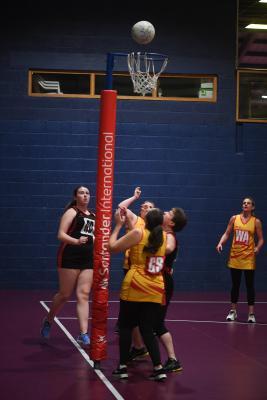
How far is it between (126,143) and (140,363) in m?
7.74

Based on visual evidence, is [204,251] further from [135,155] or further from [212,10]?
[212,10]

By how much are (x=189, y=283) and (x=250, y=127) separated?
3481 millimetres

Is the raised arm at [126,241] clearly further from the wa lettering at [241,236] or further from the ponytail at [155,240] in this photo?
the wa lettering at [241,236]

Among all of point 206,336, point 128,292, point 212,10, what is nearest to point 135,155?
point 212,10

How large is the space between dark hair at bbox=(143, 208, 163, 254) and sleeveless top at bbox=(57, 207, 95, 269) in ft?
6.67

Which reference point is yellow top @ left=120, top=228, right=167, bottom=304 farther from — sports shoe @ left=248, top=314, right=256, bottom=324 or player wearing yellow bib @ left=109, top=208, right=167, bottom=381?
sports shoe @ left=248, top=314, right=256, bottom=324

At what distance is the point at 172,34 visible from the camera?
16297 mm

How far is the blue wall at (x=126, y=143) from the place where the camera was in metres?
15.8

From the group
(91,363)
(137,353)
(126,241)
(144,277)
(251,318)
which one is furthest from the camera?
(251,318)

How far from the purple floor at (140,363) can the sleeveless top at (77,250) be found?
104cm

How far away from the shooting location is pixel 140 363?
892 centimetres

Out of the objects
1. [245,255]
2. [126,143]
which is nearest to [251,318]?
[245,255]

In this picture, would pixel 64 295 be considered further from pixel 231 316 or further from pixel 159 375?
pixel 231 316

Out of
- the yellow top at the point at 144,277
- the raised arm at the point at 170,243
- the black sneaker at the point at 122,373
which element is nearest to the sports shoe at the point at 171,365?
the black sneaker at the point at 122,373
